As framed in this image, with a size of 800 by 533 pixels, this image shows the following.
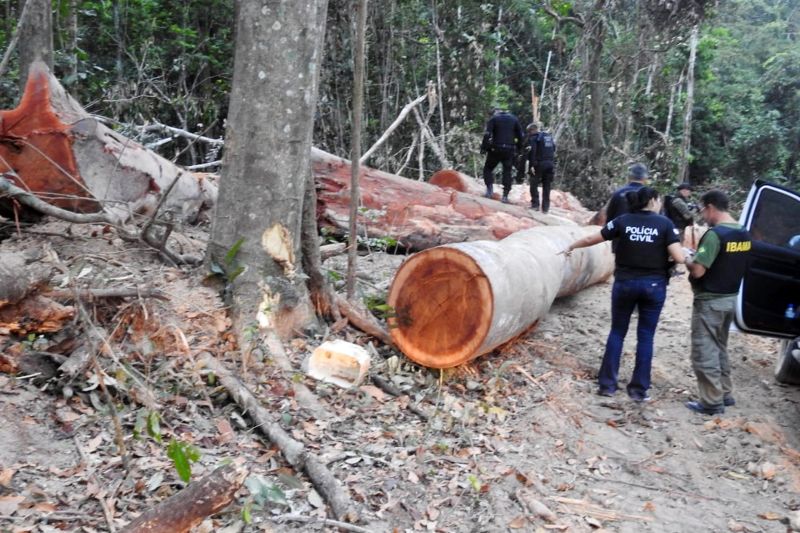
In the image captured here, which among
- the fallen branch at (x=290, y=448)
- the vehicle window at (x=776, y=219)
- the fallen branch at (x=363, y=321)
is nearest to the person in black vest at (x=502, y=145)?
the vehicle window at (x=776, y=219)

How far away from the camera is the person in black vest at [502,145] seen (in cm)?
1119

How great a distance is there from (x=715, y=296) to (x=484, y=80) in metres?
12.4

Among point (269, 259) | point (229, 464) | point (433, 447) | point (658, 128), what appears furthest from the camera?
point (658, 128)

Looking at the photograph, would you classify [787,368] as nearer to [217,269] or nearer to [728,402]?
[728,402]

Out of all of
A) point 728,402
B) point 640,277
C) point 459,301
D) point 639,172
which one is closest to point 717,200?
point 640,277

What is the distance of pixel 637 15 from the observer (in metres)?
20.7

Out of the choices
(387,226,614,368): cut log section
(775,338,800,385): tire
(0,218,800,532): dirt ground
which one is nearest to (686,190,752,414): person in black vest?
(0,218,800,532): dirt ground

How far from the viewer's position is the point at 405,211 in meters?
8.88

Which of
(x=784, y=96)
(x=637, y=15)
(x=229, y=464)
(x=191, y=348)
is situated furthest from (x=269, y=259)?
Answer: (x=784, y=96)

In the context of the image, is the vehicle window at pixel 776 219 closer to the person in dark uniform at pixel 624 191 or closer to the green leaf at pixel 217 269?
the person in dark uniform at pixel 624 191

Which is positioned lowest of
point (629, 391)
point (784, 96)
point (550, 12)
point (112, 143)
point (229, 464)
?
point (629, 391)

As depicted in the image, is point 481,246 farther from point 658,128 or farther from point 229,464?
point 658,128

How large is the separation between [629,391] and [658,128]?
19.9m

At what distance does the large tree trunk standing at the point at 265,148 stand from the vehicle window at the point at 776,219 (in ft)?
13.3
